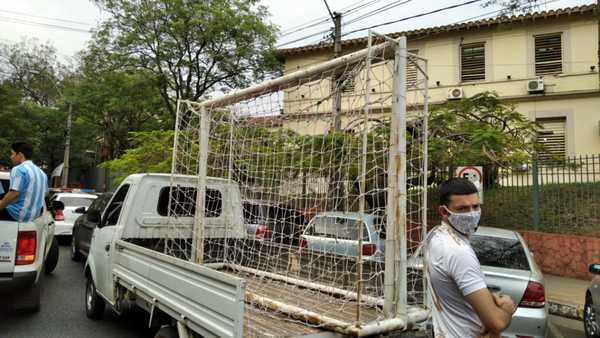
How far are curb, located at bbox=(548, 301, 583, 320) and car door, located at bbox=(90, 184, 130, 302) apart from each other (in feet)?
22.4

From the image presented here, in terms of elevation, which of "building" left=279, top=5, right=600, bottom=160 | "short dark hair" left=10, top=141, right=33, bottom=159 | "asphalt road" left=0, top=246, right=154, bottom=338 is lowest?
"asphalt road" left=0, top=246, right=154, bottom=338

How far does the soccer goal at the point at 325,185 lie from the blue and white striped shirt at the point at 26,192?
155 cm

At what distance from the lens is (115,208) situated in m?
5.38

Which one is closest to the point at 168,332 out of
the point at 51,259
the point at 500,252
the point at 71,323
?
the point at 71,323

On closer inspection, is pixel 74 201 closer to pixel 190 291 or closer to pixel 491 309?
pixel 190 291

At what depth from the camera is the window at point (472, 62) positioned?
16.4 meters

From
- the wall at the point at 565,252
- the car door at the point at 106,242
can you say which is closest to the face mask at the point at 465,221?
the car door at the point at 106,242

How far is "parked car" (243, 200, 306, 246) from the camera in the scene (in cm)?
493

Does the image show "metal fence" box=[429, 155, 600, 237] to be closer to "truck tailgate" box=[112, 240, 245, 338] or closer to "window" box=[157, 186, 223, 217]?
"window" box=[157, 186, 223, 217]

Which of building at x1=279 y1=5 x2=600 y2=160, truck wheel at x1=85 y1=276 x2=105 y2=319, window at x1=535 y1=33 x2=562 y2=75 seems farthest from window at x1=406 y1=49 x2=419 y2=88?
window at x1=535 y1=33 x2=562 y2=75

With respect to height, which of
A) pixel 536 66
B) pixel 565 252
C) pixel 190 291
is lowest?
pixel 565 252

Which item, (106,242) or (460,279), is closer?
(460,279)

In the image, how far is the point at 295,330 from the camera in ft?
9.66

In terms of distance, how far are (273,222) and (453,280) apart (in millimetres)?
3341
